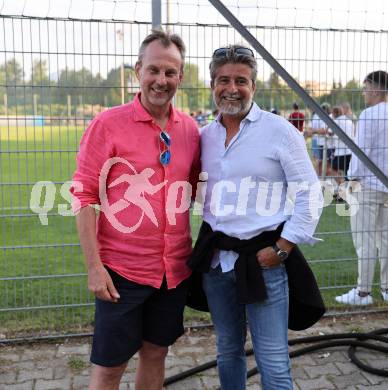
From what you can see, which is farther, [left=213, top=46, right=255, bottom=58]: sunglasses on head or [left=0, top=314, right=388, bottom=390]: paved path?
[left=0, top=314, right=388, bottom=390]: paved path

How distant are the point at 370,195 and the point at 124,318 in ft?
11.3

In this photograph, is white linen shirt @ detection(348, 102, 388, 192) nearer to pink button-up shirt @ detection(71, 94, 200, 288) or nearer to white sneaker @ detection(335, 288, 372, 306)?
white sneaker @ detection(335, 288, 372, 306)

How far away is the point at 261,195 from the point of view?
260cm

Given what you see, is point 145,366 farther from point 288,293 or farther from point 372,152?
point 372,152

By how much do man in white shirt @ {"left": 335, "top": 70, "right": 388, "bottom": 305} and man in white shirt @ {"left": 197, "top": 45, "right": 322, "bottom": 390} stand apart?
8.50ft

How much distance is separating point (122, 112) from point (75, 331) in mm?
2545

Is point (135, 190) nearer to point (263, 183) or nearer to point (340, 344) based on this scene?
point (263, 183)

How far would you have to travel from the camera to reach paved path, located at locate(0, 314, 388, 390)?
12.1 ft

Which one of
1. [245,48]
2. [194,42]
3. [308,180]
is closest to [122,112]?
[245,48]

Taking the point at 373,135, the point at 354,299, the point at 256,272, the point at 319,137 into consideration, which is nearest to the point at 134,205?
the point at 256,272

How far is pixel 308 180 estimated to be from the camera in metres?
2.56

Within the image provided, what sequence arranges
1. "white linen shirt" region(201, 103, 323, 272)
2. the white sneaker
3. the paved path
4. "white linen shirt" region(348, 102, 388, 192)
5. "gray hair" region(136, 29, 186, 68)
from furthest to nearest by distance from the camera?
the white sneaker, "white linen shirt" region(348, 102, 388, 192), the paved path, "gray hair" region(136, 29, 186, 68), "white linen shirt" region(201, 103, 323, 272)

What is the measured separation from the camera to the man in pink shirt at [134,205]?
8.42 feet

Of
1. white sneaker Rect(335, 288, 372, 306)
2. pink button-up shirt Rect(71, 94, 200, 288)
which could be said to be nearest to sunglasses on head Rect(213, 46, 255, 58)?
pink button-up shirt Rect(71, 94, 200, 288)
